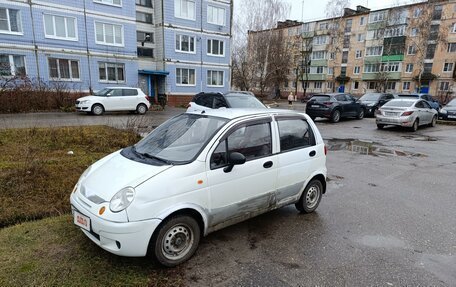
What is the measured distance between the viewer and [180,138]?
154 inches

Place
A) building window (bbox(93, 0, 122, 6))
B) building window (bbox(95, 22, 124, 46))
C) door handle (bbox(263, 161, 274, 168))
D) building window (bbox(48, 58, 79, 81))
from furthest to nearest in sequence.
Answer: building window (bbox(95, 22, 124, 46)), building window (bbox(93, 0, 122, 6)), building window (bbox(48, 58, 79, 81)), door handle (bbox(263, 161, 274, 168))

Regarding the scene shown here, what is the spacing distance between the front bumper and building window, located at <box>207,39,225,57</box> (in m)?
28.6

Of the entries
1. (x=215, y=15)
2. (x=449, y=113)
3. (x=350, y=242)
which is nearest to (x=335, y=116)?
(x=449, y=113)

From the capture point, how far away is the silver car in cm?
1425

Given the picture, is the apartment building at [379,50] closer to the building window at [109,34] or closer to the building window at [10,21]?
the building window at [109,34]

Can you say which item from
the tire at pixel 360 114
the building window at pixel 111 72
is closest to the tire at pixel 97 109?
the building window at pixel 111 72

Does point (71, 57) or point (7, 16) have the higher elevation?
point (7, 16)

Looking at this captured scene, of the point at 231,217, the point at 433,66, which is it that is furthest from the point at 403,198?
the point at 433,66

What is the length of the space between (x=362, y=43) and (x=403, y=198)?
55843mm

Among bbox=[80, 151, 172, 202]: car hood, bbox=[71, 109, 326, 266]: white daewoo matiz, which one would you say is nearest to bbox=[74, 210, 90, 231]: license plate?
bbox=[71, 109, 326, 266]: white daewoo matiz

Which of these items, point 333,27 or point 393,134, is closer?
point 393,134

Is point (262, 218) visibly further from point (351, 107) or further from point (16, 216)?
point (351, 107)

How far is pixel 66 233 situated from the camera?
378 centimetres

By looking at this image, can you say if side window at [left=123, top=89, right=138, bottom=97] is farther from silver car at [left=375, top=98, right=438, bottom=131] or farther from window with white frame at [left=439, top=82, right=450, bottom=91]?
window with white frame at [left=439, top=82, right=450, bottom=91]
